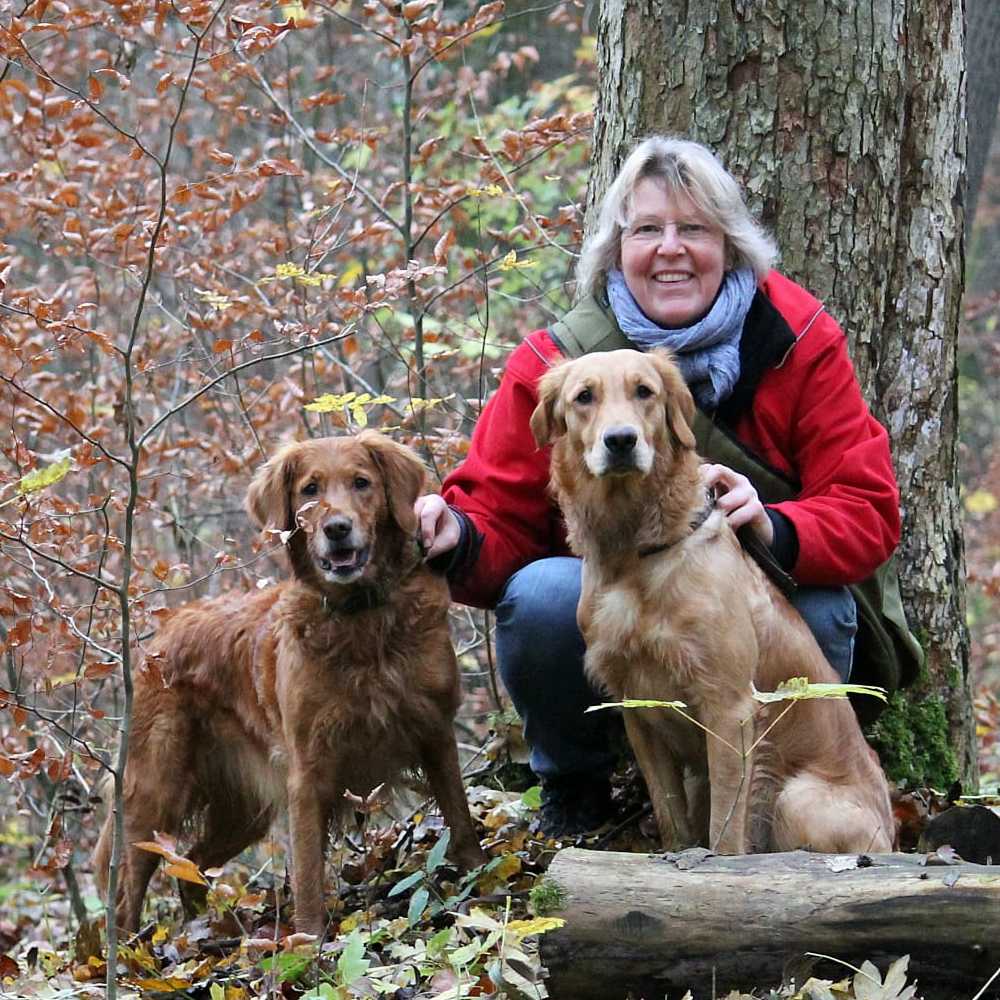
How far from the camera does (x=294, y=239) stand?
24.9 feet

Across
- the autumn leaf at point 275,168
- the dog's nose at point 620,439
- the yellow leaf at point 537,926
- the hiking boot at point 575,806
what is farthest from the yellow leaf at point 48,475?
the hiking boot at point 575,806

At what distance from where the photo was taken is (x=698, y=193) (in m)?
3.96

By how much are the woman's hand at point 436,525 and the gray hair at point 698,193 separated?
1.01 metres

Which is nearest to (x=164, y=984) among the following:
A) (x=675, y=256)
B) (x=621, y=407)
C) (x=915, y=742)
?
(x=621, y=407)

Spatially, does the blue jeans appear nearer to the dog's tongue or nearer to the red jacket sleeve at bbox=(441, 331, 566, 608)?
the red jacket sleeve at bbox=(441, 331, 566, 608)

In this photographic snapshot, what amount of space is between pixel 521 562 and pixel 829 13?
205cm

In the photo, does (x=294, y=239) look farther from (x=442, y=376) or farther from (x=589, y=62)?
(x=589, y=62)

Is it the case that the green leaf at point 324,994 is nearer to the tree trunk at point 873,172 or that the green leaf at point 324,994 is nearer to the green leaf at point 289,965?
the green leaf at point 289,965

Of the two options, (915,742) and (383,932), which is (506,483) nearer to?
(383,932)

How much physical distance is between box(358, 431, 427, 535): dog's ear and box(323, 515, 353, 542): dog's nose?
0.64 ft

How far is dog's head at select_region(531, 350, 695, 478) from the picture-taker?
3527 millimetres

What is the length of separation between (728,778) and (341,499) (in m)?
1.43

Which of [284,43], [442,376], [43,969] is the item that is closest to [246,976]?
[43,969]

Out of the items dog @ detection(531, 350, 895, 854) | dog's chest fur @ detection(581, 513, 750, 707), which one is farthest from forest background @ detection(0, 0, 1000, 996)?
dog's chest fur @ detection(581, 513, 750, 707)
